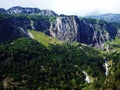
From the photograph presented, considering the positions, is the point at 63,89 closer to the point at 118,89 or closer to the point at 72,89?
the point at 72,89

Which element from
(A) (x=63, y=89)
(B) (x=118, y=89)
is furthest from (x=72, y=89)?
(B) (x=118, y=89)
